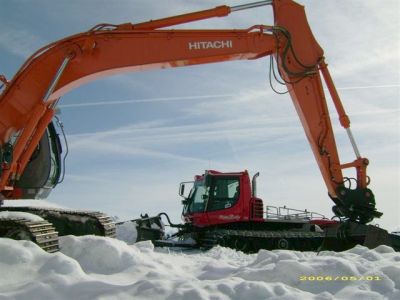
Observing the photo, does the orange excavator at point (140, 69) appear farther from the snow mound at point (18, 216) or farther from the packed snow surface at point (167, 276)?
the packed snow surface at point (167, 276)

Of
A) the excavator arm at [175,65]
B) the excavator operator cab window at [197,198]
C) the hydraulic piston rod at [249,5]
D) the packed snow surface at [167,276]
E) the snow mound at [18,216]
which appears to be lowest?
the packed snow surface at [167,276]

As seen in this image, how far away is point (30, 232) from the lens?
7008 millimetres

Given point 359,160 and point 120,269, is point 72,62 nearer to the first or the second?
point 120,269

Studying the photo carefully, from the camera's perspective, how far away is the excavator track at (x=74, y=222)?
9.46 metres

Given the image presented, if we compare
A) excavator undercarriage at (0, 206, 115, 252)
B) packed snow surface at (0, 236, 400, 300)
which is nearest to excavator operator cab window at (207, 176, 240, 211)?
excavator undercarriage at (0, 206, 115, 252)

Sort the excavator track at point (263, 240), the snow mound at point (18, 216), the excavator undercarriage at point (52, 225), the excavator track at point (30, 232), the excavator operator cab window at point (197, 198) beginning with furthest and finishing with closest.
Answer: the excavator operator cab window at point (197, 198) < the excavator track at point (263, 240) < the snow mound at point (18, 216) < the excavator undercarriage at point (52, 225) < the excavator track at point (30, 232)

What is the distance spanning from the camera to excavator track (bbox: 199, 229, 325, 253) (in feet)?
43.0

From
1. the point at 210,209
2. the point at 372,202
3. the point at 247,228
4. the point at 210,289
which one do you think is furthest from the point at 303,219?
the point at 210,289

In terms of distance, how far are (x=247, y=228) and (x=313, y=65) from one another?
6543 millimetres

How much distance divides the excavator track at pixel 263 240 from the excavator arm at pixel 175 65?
3.68 m

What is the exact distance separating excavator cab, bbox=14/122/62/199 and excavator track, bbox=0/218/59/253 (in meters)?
1.23

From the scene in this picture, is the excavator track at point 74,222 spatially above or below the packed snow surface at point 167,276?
above

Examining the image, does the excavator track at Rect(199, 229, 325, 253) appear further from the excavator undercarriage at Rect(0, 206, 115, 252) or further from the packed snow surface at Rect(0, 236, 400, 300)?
the packed snow surface at Rect(0, 236, 400, 300)
